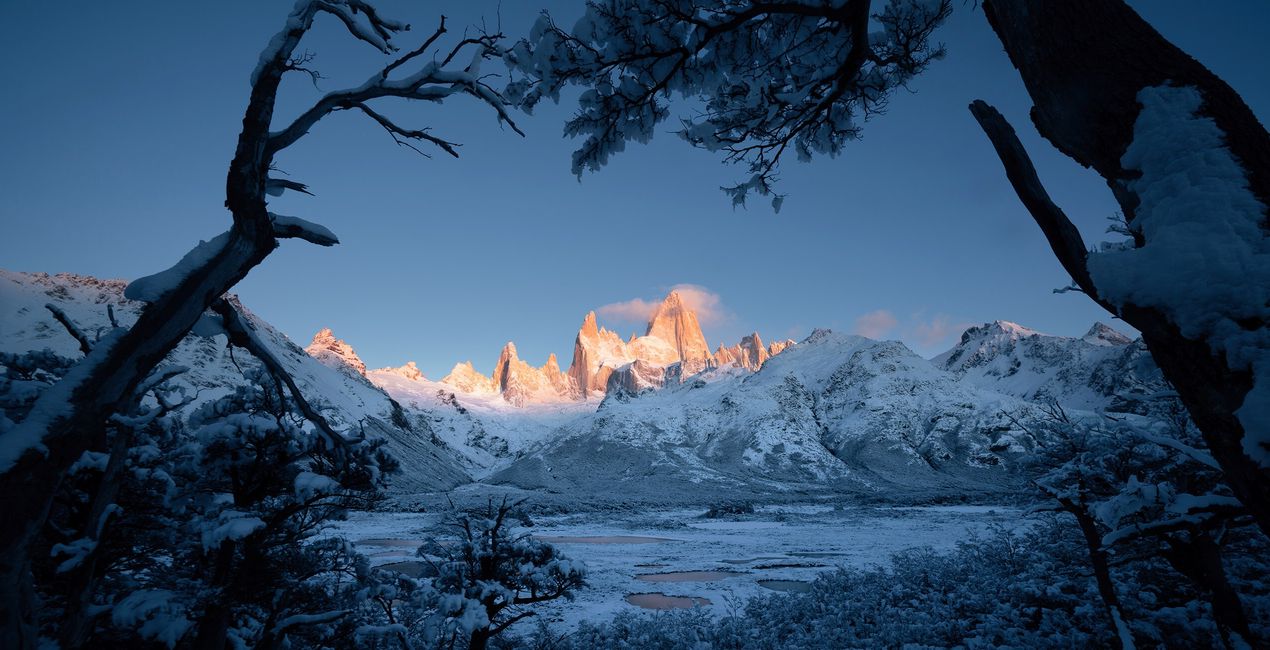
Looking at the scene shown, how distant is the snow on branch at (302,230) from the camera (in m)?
2.53

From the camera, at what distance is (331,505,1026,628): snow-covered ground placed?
2012cm

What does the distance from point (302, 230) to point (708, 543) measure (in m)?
35.2

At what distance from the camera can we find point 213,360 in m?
85.9

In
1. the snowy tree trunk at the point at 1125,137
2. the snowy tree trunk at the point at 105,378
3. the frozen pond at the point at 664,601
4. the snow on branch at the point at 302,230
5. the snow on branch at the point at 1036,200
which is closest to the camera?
the snowy tree trunk at the point at 1125,137

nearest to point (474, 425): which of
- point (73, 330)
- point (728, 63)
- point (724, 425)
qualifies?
point (724, 425)

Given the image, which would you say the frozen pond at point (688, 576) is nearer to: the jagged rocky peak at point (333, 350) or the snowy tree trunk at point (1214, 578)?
the snowy tree trunk at point (1214, 578)

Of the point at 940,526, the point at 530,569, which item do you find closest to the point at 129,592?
the point at 530,569

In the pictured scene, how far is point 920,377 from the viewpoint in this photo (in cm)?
11300

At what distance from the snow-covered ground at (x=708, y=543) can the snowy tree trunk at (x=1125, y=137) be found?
30.7 ft

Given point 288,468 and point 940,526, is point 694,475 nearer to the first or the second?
point 940,526

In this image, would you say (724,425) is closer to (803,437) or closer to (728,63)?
(803,437)

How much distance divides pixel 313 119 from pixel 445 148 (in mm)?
768

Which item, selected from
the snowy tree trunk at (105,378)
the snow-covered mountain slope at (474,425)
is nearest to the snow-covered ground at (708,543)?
the snowy tree trunk at (105,378)

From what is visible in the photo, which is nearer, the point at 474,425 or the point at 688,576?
the point at 688,576
